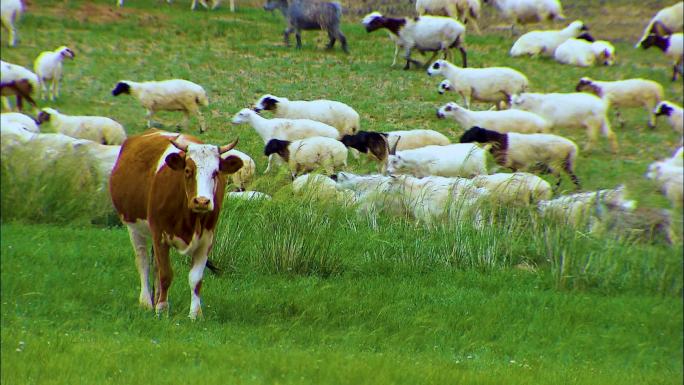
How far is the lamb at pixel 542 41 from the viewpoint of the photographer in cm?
2062

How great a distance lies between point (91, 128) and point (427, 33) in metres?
8.28

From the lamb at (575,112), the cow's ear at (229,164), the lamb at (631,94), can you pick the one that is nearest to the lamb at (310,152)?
the lamb at (575,112)

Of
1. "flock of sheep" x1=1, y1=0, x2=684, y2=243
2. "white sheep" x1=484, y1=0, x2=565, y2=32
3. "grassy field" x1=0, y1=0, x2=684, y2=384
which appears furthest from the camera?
"white sheep" x1=484, y1=0, x2=565, y2=32

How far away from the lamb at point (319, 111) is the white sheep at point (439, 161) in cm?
199

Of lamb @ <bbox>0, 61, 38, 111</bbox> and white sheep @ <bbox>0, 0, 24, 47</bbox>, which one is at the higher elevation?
white sheep @ <bbox>0, 0, 24, 47</bbox>

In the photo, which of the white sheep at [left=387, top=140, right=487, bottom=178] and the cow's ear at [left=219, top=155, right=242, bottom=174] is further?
the white sheep at [left=387, top=140, right=487, bottom=178]

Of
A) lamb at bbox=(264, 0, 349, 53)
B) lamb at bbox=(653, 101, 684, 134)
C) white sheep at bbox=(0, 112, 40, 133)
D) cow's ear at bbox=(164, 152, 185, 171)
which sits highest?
cow's ear at bbox=(164, 152, 185, 171)

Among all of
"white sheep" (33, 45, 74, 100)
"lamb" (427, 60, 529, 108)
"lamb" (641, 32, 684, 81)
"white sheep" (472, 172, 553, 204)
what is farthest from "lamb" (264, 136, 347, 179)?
"lamb" (641, 32, 684, 81)

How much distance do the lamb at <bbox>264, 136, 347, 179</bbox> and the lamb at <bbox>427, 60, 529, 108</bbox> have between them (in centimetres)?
467

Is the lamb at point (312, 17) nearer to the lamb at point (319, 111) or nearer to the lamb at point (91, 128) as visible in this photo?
the lamb at point (319, 111)

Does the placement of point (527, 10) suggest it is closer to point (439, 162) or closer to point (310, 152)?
point (439, 162)

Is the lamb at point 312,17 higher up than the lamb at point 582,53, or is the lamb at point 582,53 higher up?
the lamb at point 312,17

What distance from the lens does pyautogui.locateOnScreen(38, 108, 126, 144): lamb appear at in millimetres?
13453

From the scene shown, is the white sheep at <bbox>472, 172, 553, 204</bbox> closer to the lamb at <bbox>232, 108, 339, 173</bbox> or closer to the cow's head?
the lamb at <bbox>232, 108, 339, 173</bbox>
